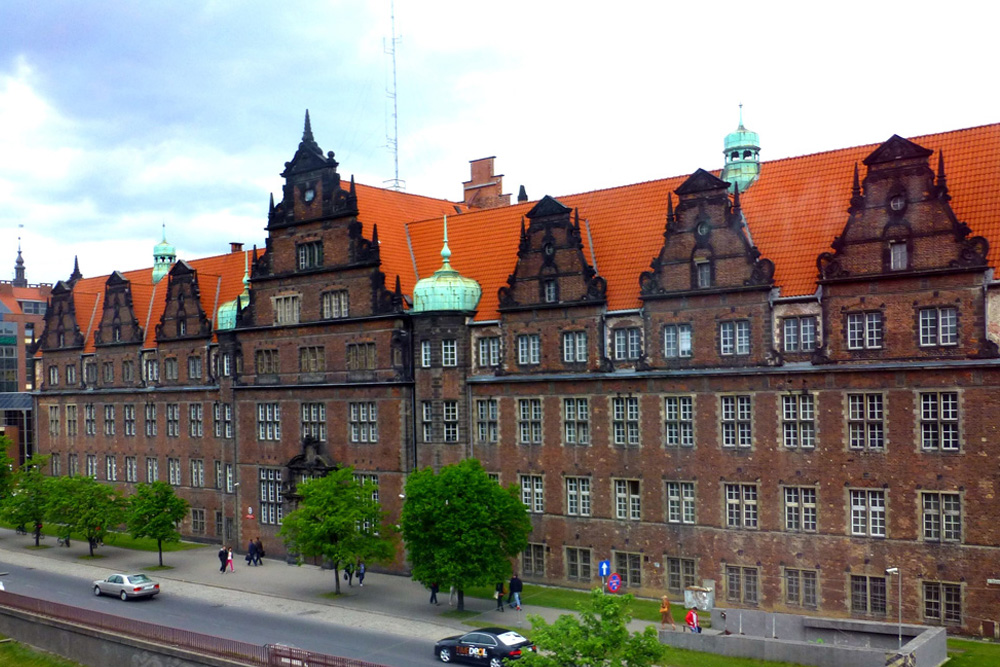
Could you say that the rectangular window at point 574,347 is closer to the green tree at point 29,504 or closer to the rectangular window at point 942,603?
the rectangular window at point 942,603

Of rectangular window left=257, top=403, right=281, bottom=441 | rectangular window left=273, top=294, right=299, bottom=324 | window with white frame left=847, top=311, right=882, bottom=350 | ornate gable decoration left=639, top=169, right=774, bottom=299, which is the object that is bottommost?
rectangular window left=257, top=403, right=281, bottom=441

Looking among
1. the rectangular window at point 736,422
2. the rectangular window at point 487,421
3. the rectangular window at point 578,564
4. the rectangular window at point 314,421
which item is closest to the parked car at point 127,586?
the rectangular window at point 314,421

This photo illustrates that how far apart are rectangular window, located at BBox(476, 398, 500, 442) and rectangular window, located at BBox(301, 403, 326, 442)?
11429 mm

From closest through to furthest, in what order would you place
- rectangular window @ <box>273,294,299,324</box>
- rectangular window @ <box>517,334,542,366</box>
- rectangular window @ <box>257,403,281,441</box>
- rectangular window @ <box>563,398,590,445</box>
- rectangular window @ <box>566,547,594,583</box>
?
rectangular window @ <box>566,547,594,583</box> → rectangular window @ <box>563,398,590,445</box> → rectangular window @ <box>517,334,542,366</box> → rectangular window @ <box>273,294,299,324</box> → rectangular window @ <box>257,403,281,441</box>

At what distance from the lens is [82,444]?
269 feet

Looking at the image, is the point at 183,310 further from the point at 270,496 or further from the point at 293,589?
the point at 293,589

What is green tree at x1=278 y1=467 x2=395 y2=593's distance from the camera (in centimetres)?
4897

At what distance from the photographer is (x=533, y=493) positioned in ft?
166

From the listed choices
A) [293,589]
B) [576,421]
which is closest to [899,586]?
[576,421]

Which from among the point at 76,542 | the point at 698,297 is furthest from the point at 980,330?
the point at 76,542

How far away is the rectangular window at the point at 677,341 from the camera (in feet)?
149

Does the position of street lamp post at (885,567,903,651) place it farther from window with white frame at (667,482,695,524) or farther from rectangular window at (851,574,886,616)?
window with white frame at (667,482,695,524)

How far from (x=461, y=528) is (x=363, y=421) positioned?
14.7 meters

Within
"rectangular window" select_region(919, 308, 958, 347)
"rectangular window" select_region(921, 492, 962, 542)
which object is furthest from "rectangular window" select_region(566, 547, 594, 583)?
"rectangular window" select_region(919, 308, 958, 347)
